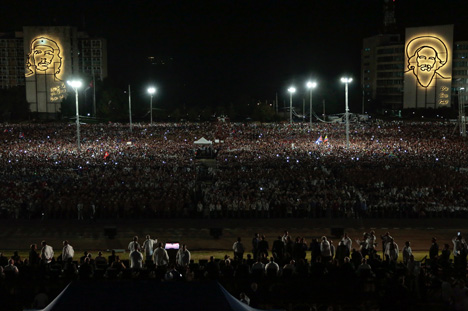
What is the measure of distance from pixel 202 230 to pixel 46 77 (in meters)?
104

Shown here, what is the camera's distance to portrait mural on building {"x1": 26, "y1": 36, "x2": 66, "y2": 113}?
112688 millimetres

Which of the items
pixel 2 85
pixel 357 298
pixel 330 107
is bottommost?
A: pixel 357 298

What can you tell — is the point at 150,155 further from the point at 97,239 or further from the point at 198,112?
the point at 198,112

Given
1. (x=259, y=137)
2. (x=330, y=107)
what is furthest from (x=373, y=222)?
(x=330, y=107)

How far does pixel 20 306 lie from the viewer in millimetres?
10922

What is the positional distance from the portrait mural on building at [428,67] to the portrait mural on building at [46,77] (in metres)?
71.6

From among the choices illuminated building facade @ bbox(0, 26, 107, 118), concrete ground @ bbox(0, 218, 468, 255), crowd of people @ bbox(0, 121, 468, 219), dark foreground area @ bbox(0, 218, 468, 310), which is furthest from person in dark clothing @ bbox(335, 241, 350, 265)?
illuminated building facade @ bbox(0, 26, 107, 118)

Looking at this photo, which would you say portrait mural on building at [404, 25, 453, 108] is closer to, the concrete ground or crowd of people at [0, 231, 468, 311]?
the concrete ground

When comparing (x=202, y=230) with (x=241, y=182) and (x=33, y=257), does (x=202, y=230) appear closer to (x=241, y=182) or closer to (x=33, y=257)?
(x=241, y=182)

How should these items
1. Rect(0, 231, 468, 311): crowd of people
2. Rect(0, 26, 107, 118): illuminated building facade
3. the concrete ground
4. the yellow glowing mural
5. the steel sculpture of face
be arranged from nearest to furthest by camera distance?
Rect(0, 231, 468, 311): crowd of people, the concrete ground, the yellow glowing mural, Rect(0, 26, 107, 118): illuminated building facade, the steel sculpture of face

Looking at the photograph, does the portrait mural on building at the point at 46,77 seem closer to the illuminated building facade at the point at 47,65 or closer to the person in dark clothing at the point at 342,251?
the illuminated building facade at the point at 47,65

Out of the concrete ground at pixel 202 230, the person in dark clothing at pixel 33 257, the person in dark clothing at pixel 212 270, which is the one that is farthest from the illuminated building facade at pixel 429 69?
the person in dark clothing at pixel 33 257

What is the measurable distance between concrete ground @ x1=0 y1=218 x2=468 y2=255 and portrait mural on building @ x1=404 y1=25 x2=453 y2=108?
88.9 metres

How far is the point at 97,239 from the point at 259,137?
1261 inches
